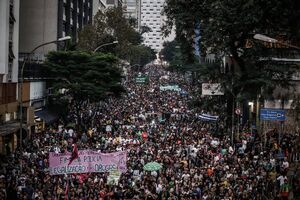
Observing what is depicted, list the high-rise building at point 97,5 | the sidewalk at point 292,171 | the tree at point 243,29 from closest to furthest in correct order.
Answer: the sidewalk at point 292,171 → the tree at point 243,29 → the high-rise building at point 97,5

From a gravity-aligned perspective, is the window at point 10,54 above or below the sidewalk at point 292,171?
above

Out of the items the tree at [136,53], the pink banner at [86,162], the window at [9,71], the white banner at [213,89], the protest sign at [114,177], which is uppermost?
the tree at [136,53]

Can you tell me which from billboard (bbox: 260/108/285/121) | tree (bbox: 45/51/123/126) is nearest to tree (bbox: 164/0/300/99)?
billboard (bbox: 260/108/285/121)

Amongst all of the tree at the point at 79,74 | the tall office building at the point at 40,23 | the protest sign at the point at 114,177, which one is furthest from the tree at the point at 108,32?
the protest sign at the point at 114,177

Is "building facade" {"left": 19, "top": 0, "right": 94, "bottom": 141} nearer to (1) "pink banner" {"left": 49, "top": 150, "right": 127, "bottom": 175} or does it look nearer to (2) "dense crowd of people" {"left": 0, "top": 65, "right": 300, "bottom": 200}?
(2) "dense crowd of people" {"left": 0, "top": 65, "right": 300, "bottom": 200}

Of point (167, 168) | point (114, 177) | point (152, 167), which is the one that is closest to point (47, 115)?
point (167, 168)

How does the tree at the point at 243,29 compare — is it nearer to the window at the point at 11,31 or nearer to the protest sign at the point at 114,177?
the protest sign at the point at 114,177

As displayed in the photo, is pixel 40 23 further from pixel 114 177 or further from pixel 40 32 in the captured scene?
pixel 114 177

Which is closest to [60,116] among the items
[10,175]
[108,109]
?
[108,109]
